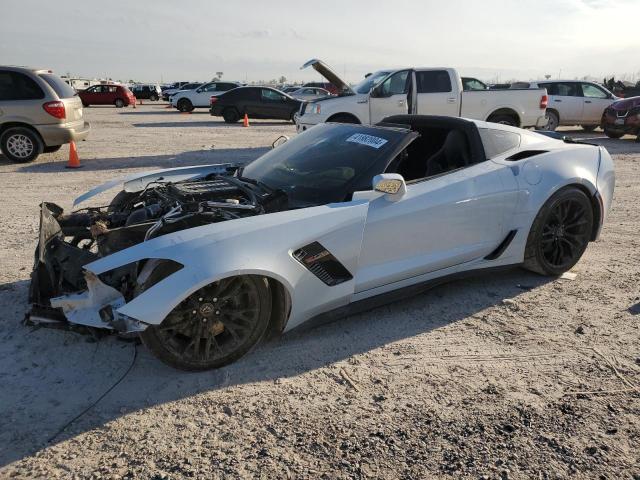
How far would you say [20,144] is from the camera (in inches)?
395

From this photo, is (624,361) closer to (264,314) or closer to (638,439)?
(638,439)

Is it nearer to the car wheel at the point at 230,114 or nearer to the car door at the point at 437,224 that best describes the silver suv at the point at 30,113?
the car door at the point at 437,224

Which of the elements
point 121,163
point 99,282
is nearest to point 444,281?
point 99,282

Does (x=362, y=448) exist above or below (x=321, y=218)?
below

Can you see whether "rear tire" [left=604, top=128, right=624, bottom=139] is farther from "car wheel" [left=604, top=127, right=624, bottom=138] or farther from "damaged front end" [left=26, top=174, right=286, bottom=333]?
"damaged front end" [left=26, top=174, right=286, bottom=333]

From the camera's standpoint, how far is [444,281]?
3.93 m

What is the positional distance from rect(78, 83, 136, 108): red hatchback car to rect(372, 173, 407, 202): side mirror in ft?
111

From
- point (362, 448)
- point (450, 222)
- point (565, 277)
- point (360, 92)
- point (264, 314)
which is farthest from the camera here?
point (360, 92)

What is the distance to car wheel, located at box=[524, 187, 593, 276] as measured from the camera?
430 centimetres

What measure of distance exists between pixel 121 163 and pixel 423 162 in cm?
752

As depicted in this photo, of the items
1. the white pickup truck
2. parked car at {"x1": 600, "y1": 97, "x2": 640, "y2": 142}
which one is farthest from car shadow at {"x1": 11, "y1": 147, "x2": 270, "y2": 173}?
parked car at {"x1": 600, "y1": 97, "x2": 640, "y2": 142}

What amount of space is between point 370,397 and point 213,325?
97 centimetres

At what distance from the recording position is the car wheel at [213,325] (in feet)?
9.60

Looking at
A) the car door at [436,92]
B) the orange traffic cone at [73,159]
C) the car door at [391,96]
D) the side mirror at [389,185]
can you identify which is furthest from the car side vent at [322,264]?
the car door at [436,92]
